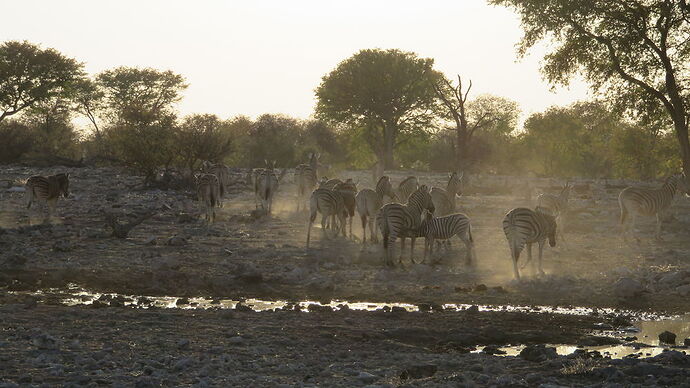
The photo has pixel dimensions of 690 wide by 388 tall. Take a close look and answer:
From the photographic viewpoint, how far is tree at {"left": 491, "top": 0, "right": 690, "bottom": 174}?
25391 millimetres

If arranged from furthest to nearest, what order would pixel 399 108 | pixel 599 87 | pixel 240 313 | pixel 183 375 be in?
pixel 399 108, pixel 599 87, pixel 240 313, pixel 183 375

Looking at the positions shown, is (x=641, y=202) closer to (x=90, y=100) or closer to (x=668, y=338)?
(x=668, y=338)

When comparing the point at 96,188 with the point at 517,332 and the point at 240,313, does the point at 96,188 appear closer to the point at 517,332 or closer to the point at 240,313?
the point at 240,313

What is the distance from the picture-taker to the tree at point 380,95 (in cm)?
6831

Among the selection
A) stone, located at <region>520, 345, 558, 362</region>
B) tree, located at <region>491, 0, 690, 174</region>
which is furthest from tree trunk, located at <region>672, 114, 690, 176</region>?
stone, located at <region>520, 345, 558, 362</region>

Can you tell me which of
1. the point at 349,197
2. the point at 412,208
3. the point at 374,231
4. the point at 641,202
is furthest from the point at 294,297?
the point at 641,202

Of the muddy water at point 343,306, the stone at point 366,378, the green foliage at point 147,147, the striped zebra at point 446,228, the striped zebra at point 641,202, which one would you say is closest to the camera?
the stone at point 366,378

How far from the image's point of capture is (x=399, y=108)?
69.1 m

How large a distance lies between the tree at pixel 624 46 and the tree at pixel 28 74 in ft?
137

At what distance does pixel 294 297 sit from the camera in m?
15.4

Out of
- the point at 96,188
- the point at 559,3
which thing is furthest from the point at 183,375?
the point at 96,188

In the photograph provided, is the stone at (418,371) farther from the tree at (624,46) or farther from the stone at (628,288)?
the tree at (624,46)

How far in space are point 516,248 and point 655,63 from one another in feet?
37.2

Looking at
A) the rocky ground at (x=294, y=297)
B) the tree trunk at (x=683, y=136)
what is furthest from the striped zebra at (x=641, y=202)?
the tree trunk at (x=683, y=136)
